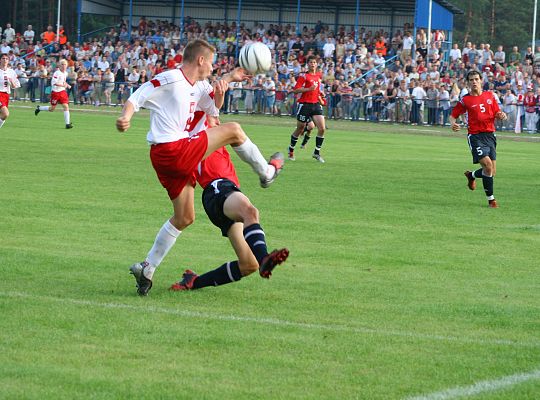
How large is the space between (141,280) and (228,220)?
2.84 feet

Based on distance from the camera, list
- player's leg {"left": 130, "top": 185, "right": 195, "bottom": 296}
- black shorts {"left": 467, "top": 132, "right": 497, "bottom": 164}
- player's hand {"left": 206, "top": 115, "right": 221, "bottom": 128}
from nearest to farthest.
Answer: player's leg {"left": 130, "top": 185, "right": 195, "bottom": 296}
player's hand {"left": 206, "top": 115, "right": 221, "bottom": 128}
black shorts {"left": 467, "top": 132, "right": 497, "bottom": 164}

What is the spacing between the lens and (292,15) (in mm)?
59156

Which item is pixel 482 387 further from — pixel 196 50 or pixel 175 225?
pixel 196 50

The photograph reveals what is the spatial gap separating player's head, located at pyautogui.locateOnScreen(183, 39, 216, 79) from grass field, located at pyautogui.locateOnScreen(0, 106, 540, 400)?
1.89 meters

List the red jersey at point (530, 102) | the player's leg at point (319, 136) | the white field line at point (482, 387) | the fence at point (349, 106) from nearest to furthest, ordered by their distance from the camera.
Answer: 1. the white field line at point (482, 387)
2. the player's leg at point (319, 136)
3. the red jersey at point (530, 102)
4. the fence at point (349, 106)

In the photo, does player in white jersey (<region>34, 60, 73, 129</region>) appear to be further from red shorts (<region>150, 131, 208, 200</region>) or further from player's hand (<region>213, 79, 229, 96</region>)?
red shorts (<region>150, 131, 208, 200</region>)

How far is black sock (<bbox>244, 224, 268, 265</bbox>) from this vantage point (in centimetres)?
824

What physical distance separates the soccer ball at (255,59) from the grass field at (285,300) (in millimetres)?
1914

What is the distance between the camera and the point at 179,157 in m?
8.50

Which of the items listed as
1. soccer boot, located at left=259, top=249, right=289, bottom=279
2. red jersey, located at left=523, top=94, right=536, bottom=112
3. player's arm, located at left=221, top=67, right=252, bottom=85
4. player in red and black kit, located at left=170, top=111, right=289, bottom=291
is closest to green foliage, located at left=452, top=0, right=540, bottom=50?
red jersey, located at left=523, top=94, right=536, bottom=112

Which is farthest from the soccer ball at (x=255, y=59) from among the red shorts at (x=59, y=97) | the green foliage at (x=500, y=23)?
the green foliage at (x=500, y=23)

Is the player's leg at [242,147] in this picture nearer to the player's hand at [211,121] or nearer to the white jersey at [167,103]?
the white jersey at [167,103]

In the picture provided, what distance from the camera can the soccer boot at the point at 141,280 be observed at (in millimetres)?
8523

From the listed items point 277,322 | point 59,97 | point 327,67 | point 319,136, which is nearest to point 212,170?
point 277,322
